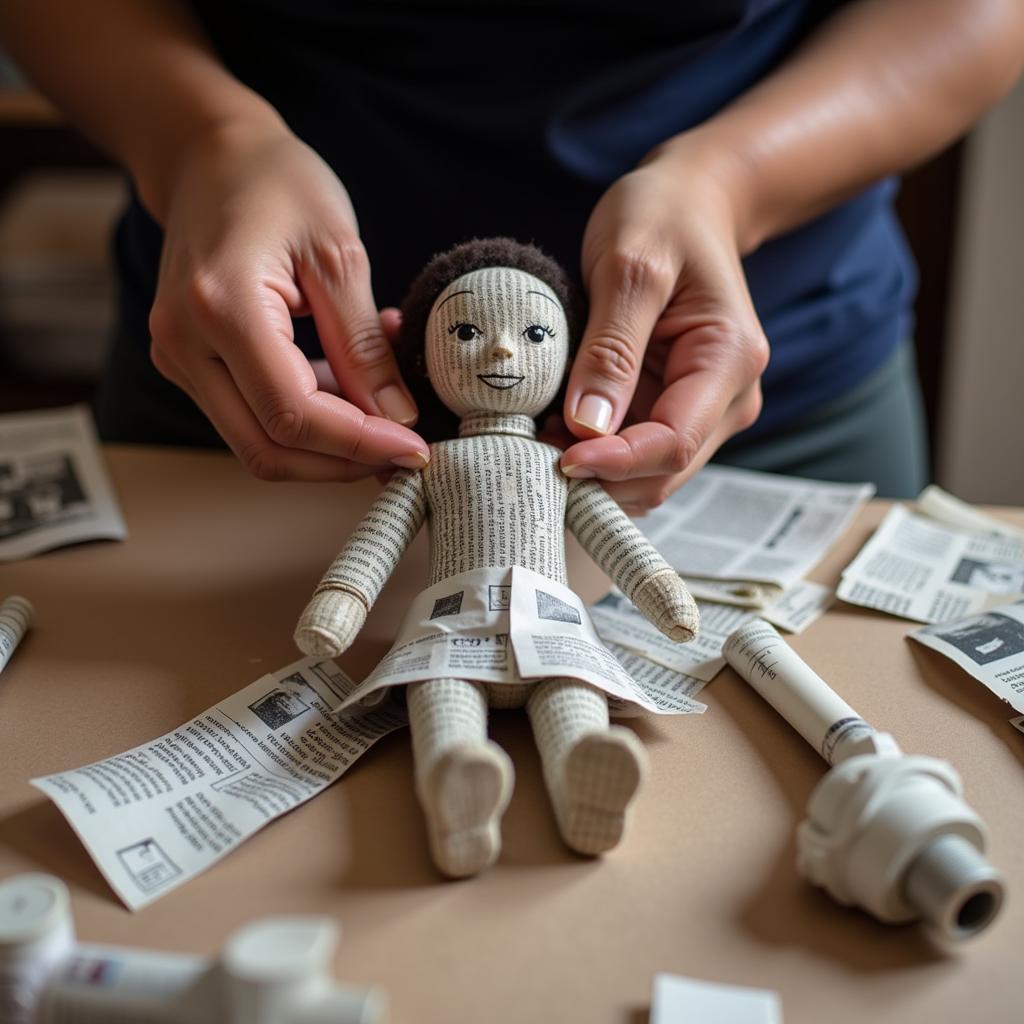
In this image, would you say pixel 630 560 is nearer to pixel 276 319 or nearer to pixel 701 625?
pixel 701 625

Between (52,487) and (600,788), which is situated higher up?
(600,788)

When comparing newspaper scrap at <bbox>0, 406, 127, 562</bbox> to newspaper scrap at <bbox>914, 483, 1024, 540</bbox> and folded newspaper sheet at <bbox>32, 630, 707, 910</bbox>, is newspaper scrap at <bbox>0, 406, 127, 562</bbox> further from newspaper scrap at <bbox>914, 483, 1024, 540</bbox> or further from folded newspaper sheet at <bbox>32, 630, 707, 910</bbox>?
newspaper scrap at <bbox>914, 483, 1024, 540</bbox>

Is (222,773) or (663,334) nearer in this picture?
(222,773)

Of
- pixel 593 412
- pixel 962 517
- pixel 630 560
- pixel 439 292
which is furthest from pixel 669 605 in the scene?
pixel 962 517

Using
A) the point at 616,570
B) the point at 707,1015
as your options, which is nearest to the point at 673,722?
the point at 616,570

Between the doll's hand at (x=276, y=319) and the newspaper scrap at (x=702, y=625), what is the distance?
0.19 m

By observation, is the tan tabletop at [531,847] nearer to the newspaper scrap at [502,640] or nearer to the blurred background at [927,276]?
the newspaper scrap at [502,640]

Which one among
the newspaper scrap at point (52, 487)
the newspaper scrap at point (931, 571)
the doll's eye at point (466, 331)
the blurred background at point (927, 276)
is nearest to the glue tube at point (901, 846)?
the newspaper scrap at point (931, 571)

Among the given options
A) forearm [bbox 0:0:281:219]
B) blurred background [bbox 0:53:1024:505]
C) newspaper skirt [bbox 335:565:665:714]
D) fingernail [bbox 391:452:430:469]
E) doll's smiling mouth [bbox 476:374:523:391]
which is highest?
forearm [bbox 0:0:281:219]

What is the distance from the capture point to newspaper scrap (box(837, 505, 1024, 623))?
31.2 inches

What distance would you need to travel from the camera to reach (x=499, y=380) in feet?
2.32

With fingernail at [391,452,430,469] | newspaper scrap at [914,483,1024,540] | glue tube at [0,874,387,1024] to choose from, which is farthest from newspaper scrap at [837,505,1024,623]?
glue tube at [0,874,387,1024]

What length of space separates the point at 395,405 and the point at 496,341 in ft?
0.31

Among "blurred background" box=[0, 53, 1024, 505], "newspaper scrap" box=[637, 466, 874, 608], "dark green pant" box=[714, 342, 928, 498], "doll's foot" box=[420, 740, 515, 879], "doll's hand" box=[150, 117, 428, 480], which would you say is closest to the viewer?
"doll's foot" box=[420, 740, 515, 879]
